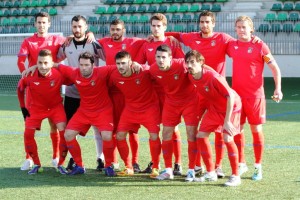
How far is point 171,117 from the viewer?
653 centimetres

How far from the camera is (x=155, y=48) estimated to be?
22.7ft

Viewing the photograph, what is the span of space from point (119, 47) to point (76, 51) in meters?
0.52

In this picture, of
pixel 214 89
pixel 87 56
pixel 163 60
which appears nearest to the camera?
pixel 214 89

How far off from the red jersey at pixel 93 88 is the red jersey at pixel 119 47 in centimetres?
36

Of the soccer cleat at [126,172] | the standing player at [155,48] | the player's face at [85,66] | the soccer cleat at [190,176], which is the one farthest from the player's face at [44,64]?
the soccer cleat at [190,176]

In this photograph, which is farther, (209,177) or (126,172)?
(126,172)

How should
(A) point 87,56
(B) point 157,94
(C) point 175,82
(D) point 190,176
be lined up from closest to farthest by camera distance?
(D) point 190,176 → (C) point 175,82 → (A) point 87,56 → (B) point 157,94

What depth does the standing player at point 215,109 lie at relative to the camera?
602cm

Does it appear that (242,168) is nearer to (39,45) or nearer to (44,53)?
(44,53)

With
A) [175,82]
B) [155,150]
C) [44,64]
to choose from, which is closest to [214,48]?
[175,82]

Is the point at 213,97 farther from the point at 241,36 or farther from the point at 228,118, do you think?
the point at 241,36

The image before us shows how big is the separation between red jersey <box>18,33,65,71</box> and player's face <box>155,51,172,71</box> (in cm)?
161

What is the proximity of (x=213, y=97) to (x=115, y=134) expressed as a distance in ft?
4.46

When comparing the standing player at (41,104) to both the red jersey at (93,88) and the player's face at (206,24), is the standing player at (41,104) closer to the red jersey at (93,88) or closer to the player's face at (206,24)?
the red jersey at (93,88)
